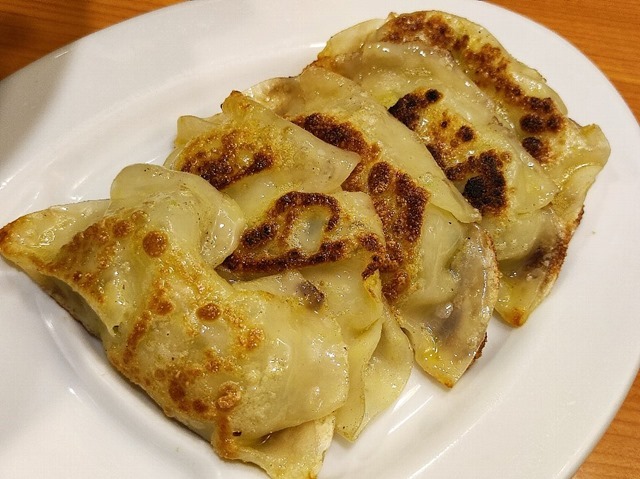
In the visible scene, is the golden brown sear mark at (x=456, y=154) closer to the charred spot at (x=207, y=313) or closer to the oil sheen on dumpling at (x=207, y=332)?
the oil sheen on dumpling at (x=207, y=332)

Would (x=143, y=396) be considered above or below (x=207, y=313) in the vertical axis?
below

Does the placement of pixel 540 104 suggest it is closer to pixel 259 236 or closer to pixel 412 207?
pixel 412 207

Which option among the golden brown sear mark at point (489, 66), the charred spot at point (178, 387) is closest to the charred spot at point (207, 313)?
the charred spot at point (178, 387)

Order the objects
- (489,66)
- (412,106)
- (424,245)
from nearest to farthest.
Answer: (424,245) → (412,106) → (489,66)

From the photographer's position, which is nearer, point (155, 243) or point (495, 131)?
point (155, 243)

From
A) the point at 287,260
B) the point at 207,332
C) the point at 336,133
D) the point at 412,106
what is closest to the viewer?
the point at 207,332

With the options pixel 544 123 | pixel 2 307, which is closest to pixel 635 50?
pixel 544 123

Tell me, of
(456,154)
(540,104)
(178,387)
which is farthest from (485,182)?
(178,387)

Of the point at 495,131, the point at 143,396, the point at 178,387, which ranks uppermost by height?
the point at 495,131
